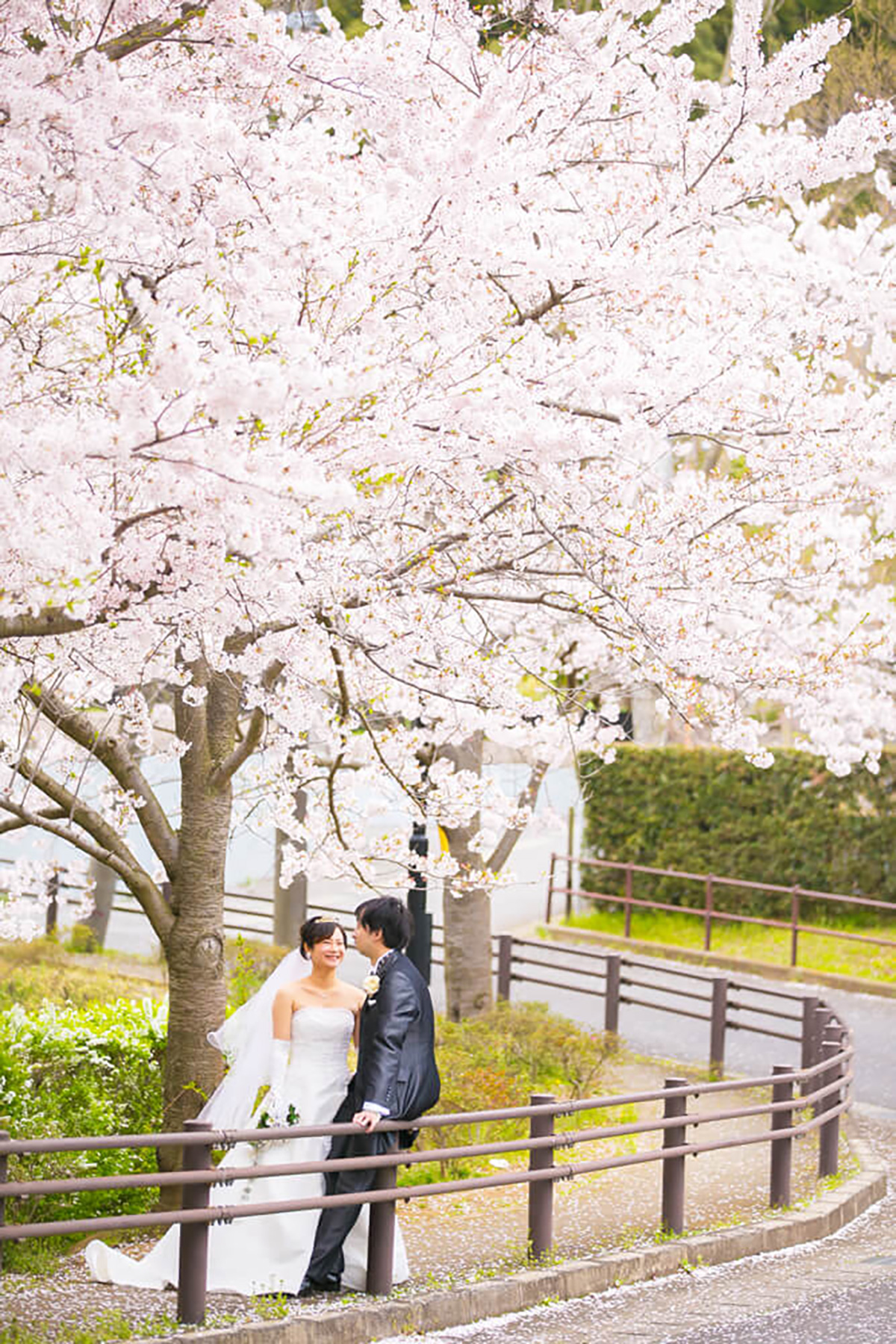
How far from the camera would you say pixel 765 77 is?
26.8 ft

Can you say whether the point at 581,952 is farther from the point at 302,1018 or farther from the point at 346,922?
the point at 346,922

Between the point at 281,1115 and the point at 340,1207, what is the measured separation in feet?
1.54

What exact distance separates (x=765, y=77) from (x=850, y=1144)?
23.2 feet

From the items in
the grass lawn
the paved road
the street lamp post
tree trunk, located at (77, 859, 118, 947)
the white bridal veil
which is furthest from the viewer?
tree trunk, located at (77, 859, 118, 947)

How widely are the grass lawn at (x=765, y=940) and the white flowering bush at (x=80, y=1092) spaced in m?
9.90

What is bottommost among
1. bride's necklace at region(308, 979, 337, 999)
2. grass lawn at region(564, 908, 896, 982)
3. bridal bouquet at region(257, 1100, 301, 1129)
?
grass lawn at region(564, 908, 896, 982)

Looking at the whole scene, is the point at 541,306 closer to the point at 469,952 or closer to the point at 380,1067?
the point at 380,1067

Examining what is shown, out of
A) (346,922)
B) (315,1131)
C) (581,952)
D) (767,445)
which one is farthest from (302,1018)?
(346,922)

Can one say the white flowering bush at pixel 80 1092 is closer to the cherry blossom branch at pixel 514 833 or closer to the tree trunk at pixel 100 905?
the cherry blossom branch at pixel 514 833

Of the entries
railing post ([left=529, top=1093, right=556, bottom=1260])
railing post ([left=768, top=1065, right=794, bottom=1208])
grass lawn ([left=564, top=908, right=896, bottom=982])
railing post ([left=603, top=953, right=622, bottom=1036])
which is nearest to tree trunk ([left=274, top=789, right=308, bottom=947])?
grass lawn ([left=564, top=908, right=896, bottom=982])

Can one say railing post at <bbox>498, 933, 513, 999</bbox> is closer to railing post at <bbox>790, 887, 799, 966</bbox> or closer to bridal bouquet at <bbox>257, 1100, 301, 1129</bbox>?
railing post at <bbox>790, 887, 799, 966</bbox>

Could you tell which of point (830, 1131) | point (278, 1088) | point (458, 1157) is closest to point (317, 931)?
point (278, 1088)

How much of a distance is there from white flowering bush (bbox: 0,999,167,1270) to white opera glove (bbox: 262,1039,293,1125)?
1731mm

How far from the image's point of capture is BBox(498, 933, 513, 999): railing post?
15.6 m
